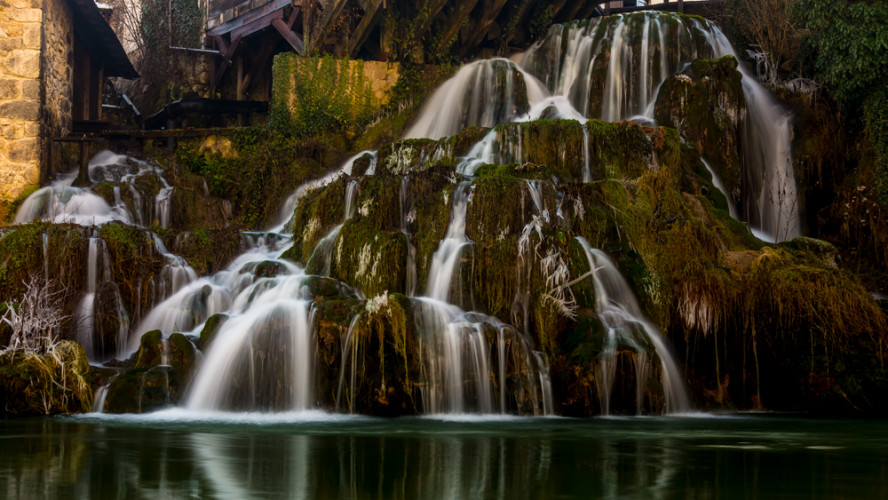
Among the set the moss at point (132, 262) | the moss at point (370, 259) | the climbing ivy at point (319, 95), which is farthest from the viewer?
the climbing ivy at point (319, 95)

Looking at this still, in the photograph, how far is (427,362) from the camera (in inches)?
374

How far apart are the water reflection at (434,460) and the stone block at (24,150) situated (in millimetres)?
9565

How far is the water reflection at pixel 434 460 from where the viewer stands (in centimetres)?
465

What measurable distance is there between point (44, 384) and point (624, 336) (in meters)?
6.15

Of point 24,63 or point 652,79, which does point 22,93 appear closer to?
point 24,63

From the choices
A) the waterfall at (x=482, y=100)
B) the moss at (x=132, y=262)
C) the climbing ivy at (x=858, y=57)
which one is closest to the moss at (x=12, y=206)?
the moss at (x=132, y=262)

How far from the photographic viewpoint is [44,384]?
30.4ft

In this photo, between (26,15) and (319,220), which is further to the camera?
(26,15)

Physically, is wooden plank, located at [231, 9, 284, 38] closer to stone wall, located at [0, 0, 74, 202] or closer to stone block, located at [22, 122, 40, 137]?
stone wall, located at [0, 0, 74, 202]

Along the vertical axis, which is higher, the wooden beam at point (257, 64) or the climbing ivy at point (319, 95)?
the wooden beam at point (257, 64)

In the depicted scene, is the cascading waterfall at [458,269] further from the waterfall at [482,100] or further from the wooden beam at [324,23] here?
the wooden beam at [324,23]

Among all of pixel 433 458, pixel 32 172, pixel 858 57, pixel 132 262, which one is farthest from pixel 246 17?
pixel 433 458

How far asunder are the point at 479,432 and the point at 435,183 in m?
5.22

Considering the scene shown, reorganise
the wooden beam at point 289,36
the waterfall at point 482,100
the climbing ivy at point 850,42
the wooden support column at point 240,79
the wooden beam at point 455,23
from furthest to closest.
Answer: the wooden support column at point 240,79 < the wooden beam at point 289,36 < the wooden beam at point 455,23 < the waterfall at point 482,100 < the climbing ivy at point 850,42
